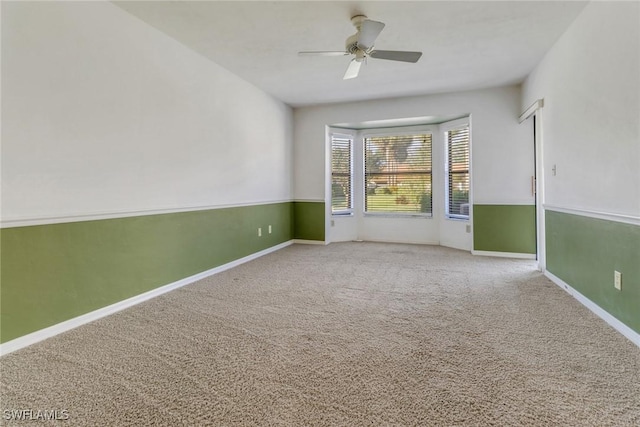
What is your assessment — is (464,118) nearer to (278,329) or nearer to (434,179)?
(434,179)

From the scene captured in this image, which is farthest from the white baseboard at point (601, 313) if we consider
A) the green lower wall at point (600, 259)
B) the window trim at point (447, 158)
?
the window trim at point (447, 158)

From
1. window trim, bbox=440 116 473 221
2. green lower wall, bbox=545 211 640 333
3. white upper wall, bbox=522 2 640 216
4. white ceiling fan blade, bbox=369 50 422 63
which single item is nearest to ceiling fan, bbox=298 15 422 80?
white ceiling fan blade, bbox=369 50 422 63

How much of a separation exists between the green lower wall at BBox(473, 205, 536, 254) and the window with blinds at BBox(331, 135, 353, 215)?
2.26 metres

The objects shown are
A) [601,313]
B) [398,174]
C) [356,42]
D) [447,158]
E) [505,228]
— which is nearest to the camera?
[601,313]

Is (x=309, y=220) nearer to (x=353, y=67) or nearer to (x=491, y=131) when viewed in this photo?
(x=353, y=67)

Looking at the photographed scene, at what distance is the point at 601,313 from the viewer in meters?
2.32

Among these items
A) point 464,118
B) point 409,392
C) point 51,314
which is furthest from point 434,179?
point 51,314

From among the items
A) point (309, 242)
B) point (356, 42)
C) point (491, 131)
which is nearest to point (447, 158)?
point (491, 131)

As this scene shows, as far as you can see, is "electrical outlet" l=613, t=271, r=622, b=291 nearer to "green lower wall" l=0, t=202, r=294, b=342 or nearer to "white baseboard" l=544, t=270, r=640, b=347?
"white baseboard" l=544, t=270, r=640, b=347

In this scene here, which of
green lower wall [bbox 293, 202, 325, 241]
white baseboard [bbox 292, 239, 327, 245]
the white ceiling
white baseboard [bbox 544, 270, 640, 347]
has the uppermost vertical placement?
the white ceiling

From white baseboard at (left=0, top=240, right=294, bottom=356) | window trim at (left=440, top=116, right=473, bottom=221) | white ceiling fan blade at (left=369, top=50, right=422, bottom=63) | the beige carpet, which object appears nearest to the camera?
the beige carpet

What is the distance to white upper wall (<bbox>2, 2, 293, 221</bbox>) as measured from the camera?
6.29ft

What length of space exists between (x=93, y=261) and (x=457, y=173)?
5.08m

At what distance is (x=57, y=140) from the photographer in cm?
210
